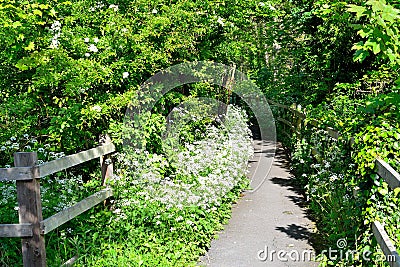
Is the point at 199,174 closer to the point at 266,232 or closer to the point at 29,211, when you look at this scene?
the point at 266,232

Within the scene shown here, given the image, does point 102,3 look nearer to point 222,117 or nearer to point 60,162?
A: point 60,162

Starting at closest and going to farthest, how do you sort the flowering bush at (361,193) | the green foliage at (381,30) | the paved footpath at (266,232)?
1. the green foliage at (381,30)
2. the flowering bush at (361,193)
3. the paved footpath at (266,232)

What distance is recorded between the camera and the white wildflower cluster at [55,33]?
19.3 ft

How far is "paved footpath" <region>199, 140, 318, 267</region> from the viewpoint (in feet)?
17.3

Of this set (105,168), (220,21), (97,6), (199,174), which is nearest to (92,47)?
(97,6)

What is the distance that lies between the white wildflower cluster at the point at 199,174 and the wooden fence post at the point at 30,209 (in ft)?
5.90

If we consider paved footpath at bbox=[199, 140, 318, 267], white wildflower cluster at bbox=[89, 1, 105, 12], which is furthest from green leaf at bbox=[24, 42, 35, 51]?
paved footpath at bbox=[199, 140, 318, 267]

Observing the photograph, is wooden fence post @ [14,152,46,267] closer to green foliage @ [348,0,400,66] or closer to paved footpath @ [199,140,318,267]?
paved footpath @ [199,140,318,267]

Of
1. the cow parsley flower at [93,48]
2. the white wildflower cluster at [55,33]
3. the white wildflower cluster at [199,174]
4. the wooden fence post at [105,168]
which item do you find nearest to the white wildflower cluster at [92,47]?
the cow parsley flower at [93,48]

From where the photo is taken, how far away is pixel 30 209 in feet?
13.4

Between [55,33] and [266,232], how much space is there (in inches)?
154

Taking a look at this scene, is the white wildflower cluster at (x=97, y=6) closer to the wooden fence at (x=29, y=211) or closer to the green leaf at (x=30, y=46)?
the green leaf at (x=30, y=46)

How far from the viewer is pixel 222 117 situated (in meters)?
10.9

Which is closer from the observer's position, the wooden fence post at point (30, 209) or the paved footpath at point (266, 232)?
the wooden fence post at point (30, 209)
